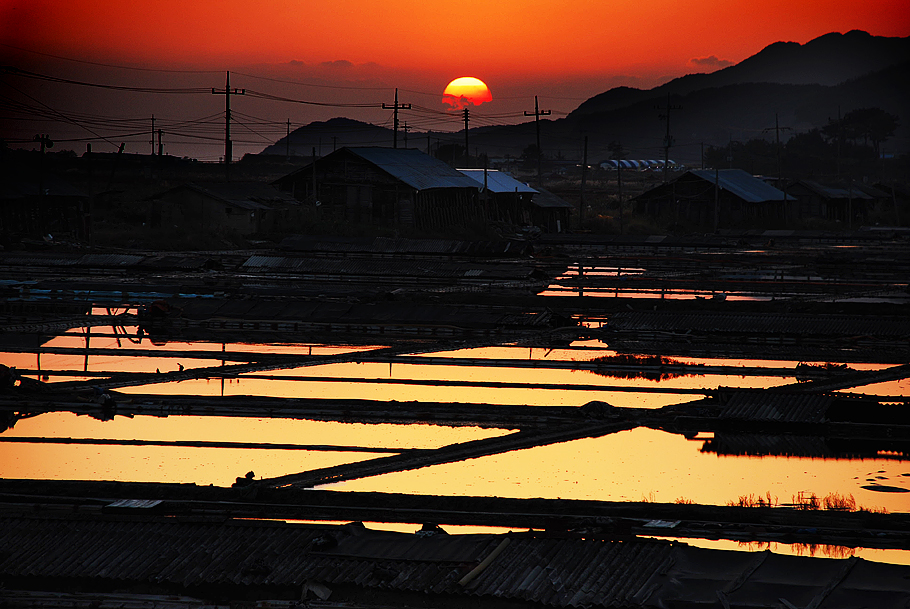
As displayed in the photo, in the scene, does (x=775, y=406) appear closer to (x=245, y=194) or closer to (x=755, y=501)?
(x=755, y=501)

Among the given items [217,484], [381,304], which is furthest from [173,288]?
[217,484]

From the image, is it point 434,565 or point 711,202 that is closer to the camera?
point 434,565

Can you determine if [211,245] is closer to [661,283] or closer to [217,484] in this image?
[661,283]

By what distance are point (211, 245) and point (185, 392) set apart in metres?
24.2

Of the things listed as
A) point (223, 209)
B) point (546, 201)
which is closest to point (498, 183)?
point (546, 201)

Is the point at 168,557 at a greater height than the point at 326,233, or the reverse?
the point at 326,233

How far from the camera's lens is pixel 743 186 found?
5522 cm

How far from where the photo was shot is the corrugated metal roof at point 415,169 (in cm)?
4362

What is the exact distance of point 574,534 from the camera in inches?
279

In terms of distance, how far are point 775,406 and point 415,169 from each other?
3553 centimetres

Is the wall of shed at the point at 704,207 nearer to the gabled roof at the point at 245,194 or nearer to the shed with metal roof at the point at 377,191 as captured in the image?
the shed with metal roof at the point at 377,191

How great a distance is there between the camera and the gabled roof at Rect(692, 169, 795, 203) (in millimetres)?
53125

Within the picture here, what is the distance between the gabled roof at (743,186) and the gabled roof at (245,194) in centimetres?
2231

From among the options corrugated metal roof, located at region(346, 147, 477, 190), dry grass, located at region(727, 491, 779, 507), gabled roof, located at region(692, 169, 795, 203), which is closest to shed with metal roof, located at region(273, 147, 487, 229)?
corrugated metal roof, located at region(346, 147, 477, 190)
